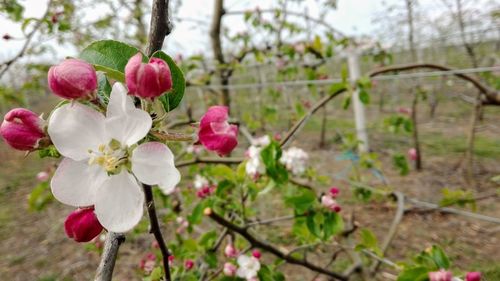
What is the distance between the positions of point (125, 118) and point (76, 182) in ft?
0.31

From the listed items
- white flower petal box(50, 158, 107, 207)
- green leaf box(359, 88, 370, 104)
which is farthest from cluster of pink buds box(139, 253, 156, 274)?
green leaf box(359, 88, 370, 104)

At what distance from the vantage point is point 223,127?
49 cm

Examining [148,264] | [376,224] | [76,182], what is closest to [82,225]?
[76,182]

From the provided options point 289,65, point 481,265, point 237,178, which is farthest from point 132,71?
point 289,65

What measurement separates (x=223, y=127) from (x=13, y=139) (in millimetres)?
239

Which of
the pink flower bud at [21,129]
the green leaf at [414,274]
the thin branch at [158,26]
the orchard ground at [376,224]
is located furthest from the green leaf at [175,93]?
the orchard ground at [376,224]

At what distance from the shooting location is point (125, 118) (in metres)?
0.42

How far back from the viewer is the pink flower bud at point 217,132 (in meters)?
0.49

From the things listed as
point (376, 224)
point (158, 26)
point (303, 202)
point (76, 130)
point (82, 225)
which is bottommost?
point (376, 224)

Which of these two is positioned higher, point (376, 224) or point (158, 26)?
point (158, 26)

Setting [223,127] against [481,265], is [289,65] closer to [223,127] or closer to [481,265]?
[481,265]

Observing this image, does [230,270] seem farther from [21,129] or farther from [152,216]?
[21,129]

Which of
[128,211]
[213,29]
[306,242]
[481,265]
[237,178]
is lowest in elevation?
[481,265]

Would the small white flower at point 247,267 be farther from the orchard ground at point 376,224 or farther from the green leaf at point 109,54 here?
the green leaf at point 109,54
